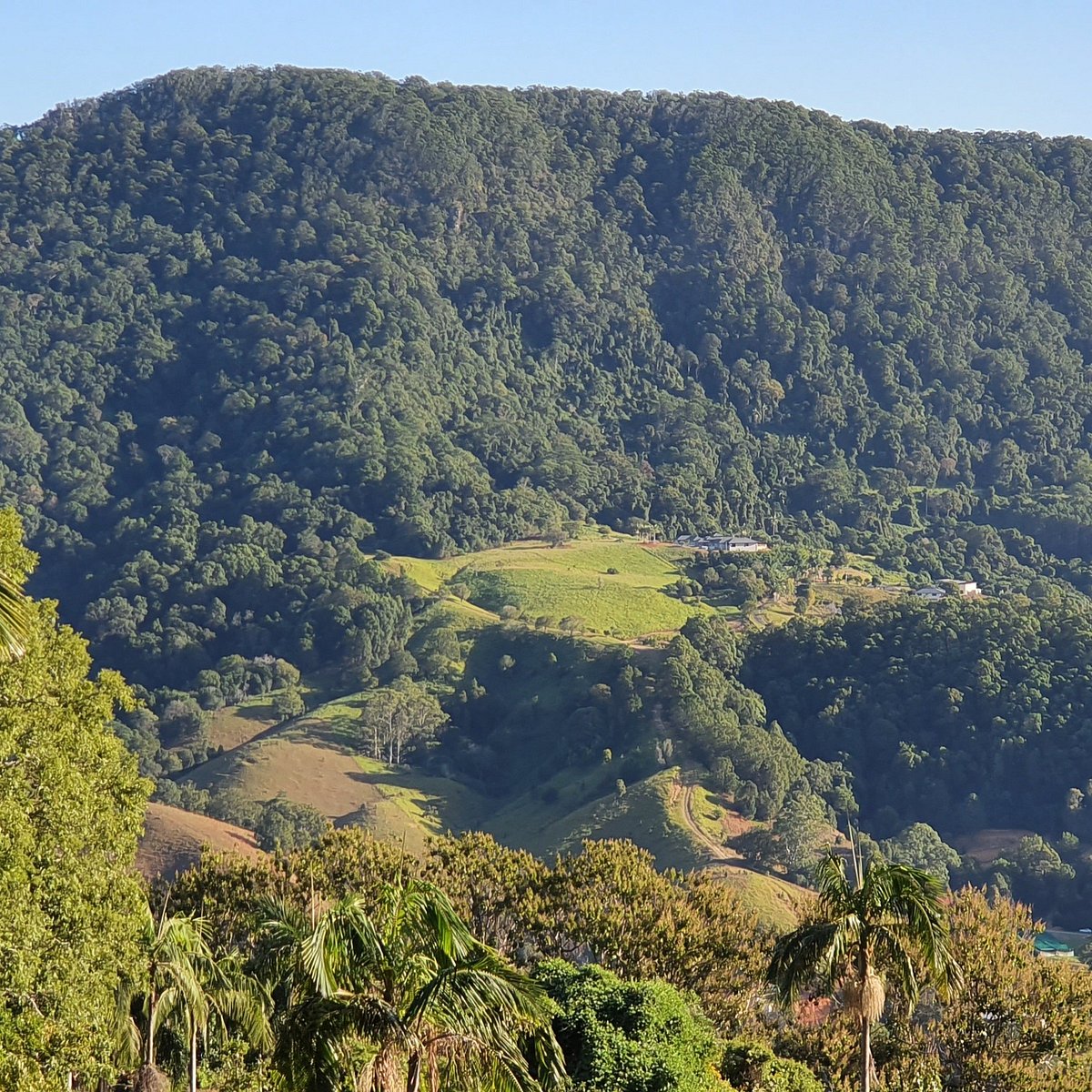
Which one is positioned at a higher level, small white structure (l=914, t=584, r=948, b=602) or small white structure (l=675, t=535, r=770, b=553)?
small white structure (l=675, t=535, r=770, b=553)

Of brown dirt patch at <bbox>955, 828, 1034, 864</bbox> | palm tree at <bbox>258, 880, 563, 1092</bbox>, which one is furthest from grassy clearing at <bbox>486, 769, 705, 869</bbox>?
palm tree at <bbox>258, 880, 563, 1092</bbox>

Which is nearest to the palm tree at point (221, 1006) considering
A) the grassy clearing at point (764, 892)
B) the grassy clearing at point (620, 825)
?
the grassy clearing at point (764, 892)

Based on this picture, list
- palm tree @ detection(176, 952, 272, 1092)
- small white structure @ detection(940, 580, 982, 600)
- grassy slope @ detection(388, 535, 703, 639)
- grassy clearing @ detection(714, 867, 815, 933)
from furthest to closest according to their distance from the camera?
small white structure @ detection(940, 580, 982, 600), grassy slope @ detection(388, 535, 703, 639), grassy clearing @ detection(714, 867, 815, 933), palm tree @ detection(176, 952, 272, 1092)

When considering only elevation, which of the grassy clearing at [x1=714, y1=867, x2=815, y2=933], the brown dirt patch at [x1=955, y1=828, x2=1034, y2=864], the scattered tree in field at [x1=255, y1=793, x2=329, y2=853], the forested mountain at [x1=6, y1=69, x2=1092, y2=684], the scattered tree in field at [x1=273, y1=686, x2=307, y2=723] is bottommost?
the brown dirt patch at [x1=955, y1=828, x2=1034, y2=864]

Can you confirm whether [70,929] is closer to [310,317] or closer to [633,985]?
[633,985]

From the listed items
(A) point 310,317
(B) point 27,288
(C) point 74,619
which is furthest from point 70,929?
(B) point 27,288

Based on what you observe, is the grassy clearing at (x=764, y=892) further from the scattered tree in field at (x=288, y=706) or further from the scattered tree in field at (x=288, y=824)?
the scattered tree in field at (x=288, y=706)

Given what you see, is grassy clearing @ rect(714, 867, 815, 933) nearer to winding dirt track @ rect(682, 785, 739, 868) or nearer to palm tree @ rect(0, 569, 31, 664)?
winding dirt track @ rect(682, 785, 739, 868)
